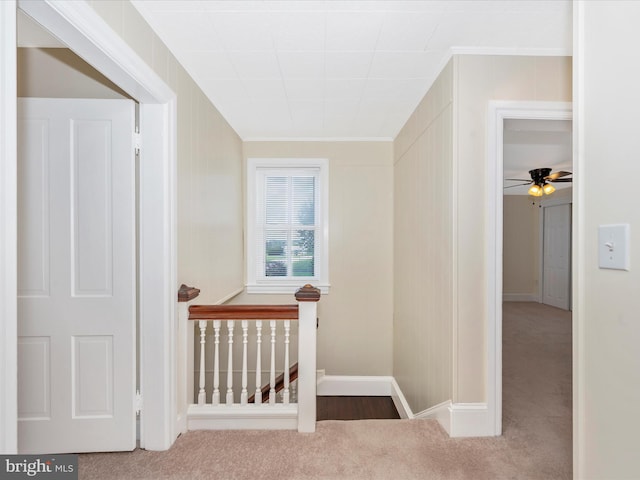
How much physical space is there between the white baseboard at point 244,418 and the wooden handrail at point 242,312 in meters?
0.59

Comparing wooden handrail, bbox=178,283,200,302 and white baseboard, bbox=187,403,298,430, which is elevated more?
wooden handrail, bbox=178,283,200,302

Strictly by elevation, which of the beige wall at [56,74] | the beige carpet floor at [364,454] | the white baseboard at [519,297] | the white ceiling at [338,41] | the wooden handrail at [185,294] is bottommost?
the white baseboard at [519,297]

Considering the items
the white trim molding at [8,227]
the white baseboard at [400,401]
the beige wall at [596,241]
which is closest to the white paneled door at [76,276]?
the white trim molding at [8,227]

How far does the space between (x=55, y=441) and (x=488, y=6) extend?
10.7 ft

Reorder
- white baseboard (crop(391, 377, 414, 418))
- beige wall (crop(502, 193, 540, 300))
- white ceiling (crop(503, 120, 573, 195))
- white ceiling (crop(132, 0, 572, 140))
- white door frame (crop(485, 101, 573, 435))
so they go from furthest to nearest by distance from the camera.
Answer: beige wall (crop(502, 193, 540, 300)) < white baseboard (crop(391, 377, 414, 418)) < white ceiling (crop(503, 120, 573, 195)) < white door frame (crop(485, 101, 573, 435)) < white ceiling (crop(132, 0, 572, 140))

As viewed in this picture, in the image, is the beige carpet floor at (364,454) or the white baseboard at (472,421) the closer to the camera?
the beige carpet floor at (364,454)

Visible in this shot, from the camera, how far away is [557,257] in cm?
764

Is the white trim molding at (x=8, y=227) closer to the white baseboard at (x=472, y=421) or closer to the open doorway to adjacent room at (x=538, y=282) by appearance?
the white baseboard at (x=472, y=421)

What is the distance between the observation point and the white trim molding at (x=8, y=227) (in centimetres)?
95

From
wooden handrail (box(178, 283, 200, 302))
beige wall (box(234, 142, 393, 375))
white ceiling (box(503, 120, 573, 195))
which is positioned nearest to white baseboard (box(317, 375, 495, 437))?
beige wall (box(234, 142, 393, 375))

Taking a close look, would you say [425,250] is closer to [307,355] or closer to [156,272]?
[307,355]

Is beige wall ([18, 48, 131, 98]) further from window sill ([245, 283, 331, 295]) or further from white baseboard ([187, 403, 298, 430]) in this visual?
window sill ([245, 283, 331, 295])

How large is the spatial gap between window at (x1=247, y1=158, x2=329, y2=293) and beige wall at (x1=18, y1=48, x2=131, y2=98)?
2.19 m

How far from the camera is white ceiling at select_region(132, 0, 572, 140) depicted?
176 centimetres
